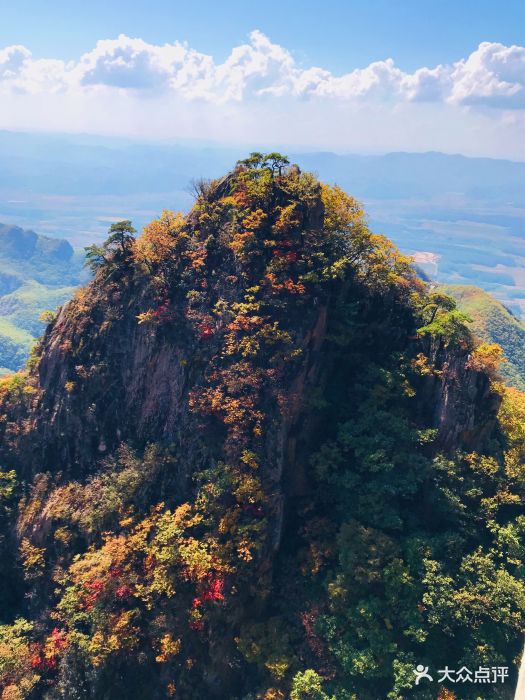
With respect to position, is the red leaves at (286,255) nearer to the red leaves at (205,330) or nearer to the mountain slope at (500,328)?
the red leaves at (205,330)

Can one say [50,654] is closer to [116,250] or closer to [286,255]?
[116,250]

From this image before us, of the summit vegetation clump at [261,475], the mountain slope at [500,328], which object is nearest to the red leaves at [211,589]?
the summit vegetation clump at [261,475]

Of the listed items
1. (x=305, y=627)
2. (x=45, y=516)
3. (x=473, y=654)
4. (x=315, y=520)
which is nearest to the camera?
(x=473, y=654)

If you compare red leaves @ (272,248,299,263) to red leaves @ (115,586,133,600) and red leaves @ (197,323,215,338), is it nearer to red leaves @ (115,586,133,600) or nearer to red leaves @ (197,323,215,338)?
red leaves @ (197,323,215,338)

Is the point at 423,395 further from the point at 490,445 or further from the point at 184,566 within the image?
the point at 184,566

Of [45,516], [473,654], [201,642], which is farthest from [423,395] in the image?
[45,516]

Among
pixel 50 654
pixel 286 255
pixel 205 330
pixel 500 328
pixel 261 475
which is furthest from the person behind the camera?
pixel 500 328

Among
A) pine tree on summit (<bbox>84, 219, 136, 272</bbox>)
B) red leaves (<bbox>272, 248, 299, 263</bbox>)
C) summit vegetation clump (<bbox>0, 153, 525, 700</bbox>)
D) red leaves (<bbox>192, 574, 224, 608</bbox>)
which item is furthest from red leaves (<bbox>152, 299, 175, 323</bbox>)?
red leaves (<bbox>192, 574, 224, 608</bbox>)

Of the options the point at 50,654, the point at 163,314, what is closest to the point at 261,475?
the point at 163,314
